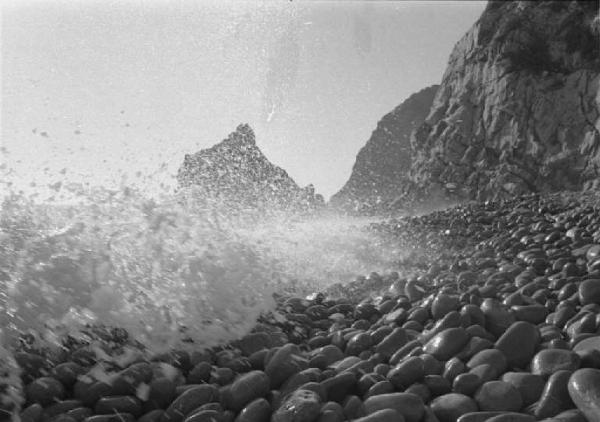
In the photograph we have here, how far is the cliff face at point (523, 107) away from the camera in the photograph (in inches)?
906

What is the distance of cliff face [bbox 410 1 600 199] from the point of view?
23000mm

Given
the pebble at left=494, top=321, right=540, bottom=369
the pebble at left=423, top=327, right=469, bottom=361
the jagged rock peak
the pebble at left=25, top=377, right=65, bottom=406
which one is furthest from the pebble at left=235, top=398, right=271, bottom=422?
the jagged rock peak

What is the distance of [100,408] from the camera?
2230 millimetres

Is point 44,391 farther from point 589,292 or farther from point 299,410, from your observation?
point 589,292

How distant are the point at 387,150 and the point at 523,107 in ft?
219

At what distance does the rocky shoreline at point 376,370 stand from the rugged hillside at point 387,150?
76.6m

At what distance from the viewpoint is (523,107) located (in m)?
26.5

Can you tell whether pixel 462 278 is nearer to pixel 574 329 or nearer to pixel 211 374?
pixel 574 329

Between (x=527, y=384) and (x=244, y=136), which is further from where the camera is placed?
(x=244, y=136)

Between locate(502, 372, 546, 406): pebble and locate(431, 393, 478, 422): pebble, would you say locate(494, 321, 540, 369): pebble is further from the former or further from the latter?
locate(431, 393, 478, 422): pebble

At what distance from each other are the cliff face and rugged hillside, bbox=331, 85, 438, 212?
48.0 meters

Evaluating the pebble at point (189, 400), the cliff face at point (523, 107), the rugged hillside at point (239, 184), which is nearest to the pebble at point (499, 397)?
the pebble at point (189, 400)


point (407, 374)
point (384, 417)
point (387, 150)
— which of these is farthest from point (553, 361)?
point (387, 150)

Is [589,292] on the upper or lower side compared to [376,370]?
upper
